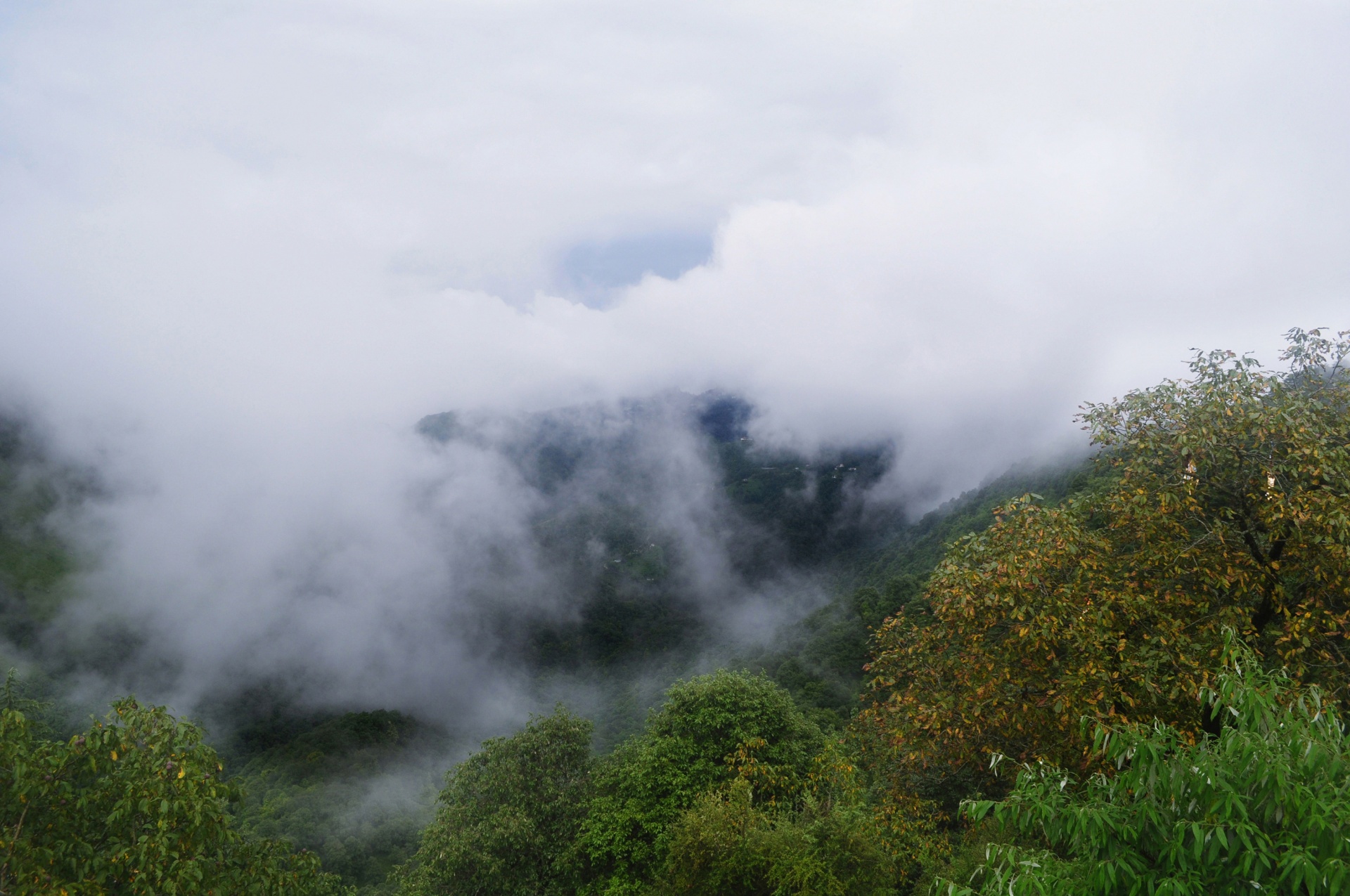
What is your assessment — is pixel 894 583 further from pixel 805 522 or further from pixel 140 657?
pixel 140 657

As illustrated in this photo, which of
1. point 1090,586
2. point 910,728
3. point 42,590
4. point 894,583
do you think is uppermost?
point 42,590

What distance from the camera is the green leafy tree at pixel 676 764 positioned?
21891 millimetres

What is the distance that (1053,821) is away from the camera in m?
4.88

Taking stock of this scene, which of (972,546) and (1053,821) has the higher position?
(972,546)

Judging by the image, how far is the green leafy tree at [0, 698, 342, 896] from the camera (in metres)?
6.99

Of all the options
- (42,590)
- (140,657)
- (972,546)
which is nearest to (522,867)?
(972,546)

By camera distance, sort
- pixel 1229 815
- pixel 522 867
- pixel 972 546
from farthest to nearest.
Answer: pixel 522 867, pixel 972 546, pixel 1229 815

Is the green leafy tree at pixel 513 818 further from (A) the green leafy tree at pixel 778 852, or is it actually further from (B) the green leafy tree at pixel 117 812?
(B) the green leafy tree at pixel 117 812

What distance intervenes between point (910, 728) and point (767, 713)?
15005 millimetres

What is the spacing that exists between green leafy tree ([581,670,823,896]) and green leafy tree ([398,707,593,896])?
145 cm

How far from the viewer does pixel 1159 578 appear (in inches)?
385

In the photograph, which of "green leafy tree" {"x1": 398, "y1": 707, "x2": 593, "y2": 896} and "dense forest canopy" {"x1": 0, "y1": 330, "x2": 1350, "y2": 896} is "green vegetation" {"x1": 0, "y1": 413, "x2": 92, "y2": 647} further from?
"dense forest canopy" {"x1": 0, "y1": 330, "x2": 1350, "y2": 896}

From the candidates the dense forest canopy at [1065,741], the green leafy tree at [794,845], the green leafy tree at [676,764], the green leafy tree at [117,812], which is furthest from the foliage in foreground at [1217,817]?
the green leafy tree at [676,764]

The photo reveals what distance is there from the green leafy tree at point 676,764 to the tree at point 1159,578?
1188cm
